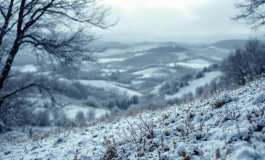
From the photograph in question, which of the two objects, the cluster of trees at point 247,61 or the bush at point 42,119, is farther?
the bush at point 42,119

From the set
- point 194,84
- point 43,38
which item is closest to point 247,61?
point 43,38

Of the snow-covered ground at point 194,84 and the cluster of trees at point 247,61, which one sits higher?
the cluster of trees at point 247,61

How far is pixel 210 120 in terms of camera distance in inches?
162

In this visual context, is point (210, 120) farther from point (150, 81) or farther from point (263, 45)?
point (150, 81)

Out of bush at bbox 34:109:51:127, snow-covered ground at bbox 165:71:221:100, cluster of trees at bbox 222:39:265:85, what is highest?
cluster of trees at bbox 222:39:265:85

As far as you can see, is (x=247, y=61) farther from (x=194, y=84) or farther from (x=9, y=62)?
(x=194, y=84)

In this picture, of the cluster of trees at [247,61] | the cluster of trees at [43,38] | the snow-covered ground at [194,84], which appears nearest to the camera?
the cluster of trees at [43,38]

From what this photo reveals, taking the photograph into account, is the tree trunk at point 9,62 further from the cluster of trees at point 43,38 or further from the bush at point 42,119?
the bush at point 42,119

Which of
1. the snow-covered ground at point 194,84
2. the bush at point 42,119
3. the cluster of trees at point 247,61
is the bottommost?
the bush at point 42,119

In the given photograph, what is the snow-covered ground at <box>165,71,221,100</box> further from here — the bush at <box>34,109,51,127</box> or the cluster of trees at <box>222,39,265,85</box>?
the bush at <box>34,109,51,127</box>

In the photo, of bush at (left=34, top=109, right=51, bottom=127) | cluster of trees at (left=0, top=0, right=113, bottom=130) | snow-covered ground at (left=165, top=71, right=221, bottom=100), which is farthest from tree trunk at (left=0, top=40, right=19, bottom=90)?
snow-covered ground at (left=165, top=71, right=221, bottom=100)

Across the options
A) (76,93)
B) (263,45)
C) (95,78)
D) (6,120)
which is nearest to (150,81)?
(95,78)

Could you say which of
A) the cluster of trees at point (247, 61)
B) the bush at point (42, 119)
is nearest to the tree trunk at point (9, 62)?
the cluster of trees at point (247, 61)

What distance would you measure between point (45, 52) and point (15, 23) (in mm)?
1617
